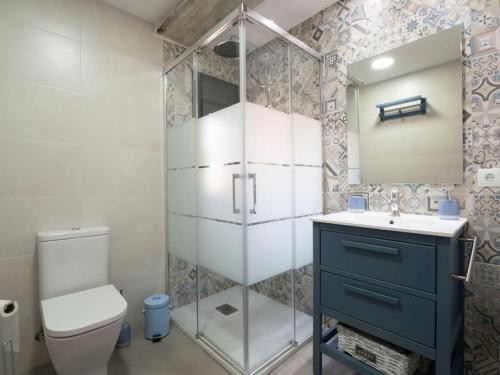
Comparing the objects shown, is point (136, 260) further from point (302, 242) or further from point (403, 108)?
point (403, 108)

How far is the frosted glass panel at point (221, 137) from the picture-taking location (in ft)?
5.13

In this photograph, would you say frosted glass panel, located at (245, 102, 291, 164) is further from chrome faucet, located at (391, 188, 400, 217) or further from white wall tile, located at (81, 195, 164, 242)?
white wall tile, located at (81, 195, 164, 242)

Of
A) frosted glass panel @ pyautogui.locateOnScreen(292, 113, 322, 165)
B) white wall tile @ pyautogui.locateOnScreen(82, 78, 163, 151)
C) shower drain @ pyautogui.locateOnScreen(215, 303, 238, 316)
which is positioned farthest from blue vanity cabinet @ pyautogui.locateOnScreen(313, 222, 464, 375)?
white wall tile @ pyautogui.locateOnScreen(82, 78, 163, 151)

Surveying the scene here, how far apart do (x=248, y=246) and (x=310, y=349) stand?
3.19 ft

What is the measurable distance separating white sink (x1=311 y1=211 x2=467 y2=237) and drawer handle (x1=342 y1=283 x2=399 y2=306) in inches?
12.6

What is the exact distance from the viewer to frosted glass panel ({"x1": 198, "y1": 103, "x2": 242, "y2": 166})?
5.13 ft

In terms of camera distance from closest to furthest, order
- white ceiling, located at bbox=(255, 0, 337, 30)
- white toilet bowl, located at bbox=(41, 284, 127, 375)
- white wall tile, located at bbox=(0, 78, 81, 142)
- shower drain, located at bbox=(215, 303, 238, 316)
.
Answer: white toilet bowl, located at bbox=(41, 284, 127, 375)
white wall tile, located at bbox=(0, 78, 81, 142)
white ceiling, located at bbox=(255, 0, 337, 30)
shower drain, located at bbox=(215, 303, 238, 316)

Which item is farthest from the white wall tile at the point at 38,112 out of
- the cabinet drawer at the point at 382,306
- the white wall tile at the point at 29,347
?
the cabinet drawer at the point at 382,306

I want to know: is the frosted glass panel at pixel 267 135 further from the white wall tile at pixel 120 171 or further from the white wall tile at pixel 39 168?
the white wall tile at pixel 39 168

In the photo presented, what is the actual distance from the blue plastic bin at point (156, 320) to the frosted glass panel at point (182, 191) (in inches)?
29.1

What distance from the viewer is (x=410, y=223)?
129 cm

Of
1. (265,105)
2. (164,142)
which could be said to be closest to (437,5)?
(265,105)

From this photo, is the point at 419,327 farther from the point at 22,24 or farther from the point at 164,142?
the point at 22,24

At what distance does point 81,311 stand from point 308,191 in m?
1.63
